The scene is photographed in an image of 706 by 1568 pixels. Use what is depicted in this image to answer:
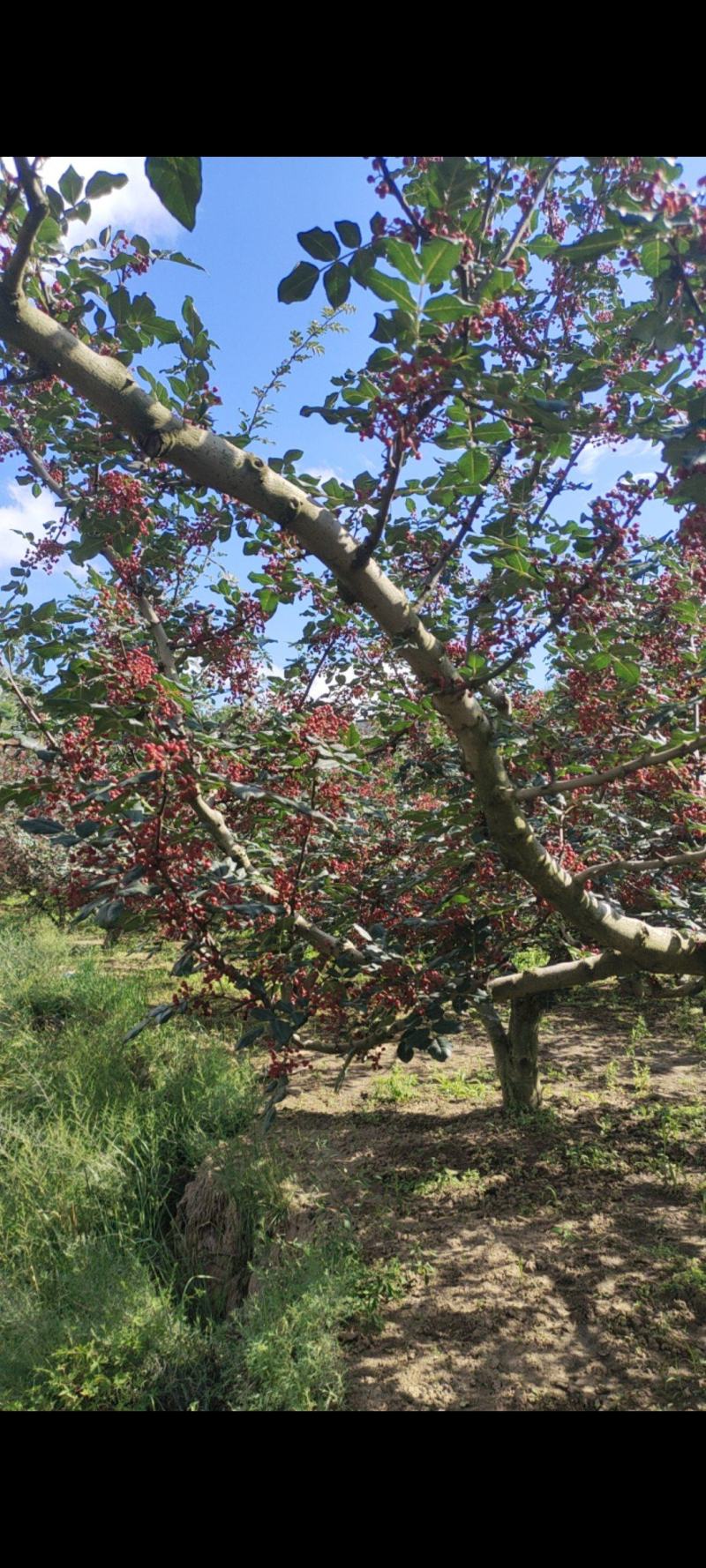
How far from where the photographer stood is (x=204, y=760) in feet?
5.46

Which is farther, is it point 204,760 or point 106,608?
point 106,608

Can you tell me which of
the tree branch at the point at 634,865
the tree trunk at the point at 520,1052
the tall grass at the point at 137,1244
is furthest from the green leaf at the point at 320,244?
the tree trunk at the point at 520,1052

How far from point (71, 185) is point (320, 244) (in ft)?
1.72

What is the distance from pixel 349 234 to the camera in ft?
3.91

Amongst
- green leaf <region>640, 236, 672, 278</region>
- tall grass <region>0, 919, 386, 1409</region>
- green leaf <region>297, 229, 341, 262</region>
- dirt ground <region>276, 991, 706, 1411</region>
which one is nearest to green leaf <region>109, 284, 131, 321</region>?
green leaf <region>297, 229, 341, 262</region>

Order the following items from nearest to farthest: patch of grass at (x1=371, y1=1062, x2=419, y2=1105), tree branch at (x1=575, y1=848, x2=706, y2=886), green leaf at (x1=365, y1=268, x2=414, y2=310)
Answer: green leaf at (x1=365, y1=268, x2=414, y2=310)
tree branch at (x1=575, y1=848, x2=706, y2=886)
patch of grass at (x1=371, y1=1062, x2=419, y2=1105)

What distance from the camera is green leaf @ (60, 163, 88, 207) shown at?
4.42 feet

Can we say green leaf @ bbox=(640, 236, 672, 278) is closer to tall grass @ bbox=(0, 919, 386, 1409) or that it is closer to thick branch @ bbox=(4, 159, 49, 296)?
thick branch @ bbox=(4, 159, 49, 296)

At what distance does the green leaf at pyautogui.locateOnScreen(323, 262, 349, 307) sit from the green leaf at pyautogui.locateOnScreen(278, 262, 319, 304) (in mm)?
26

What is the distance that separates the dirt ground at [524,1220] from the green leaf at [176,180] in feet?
8.18

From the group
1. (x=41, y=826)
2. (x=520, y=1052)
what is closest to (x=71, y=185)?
(x=41, y=826)
